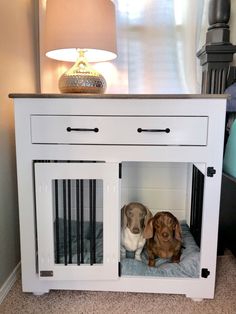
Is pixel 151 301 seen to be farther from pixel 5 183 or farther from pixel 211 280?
pixel 5 183

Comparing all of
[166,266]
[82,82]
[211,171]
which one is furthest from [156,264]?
[82,82]

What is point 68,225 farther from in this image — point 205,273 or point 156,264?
point 205,273

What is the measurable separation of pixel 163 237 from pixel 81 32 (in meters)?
0.95

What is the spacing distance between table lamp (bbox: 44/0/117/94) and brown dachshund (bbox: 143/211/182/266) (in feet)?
2.13

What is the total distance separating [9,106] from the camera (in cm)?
130

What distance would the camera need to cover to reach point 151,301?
4.02 feet

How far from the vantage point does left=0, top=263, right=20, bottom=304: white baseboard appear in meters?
1.23

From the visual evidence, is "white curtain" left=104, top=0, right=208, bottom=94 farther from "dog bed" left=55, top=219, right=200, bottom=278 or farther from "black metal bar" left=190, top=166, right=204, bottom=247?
"dog bed" left=55, top=219, right=200, bottom=278

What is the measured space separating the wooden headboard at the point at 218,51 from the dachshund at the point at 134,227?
29.1 inches

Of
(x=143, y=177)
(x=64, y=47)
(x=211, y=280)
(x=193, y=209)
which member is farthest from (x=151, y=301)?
(x=64, y=47)

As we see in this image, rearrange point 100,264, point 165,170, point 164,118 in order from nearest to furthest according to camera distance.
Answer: point 164,118 < point 100,264 < point 165,170

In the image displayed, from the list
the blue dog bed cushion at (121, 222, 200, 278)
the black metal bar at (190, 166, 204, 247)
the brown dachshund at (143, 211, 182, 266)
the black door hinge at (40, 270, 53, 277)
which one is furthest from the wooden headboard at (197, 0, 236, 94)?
the black door hinge at (40, 270, 53, 277)

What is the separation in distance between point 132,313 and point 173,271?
0.82 ft

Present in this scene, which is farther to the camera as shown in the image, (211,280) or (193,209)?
(193,209)
